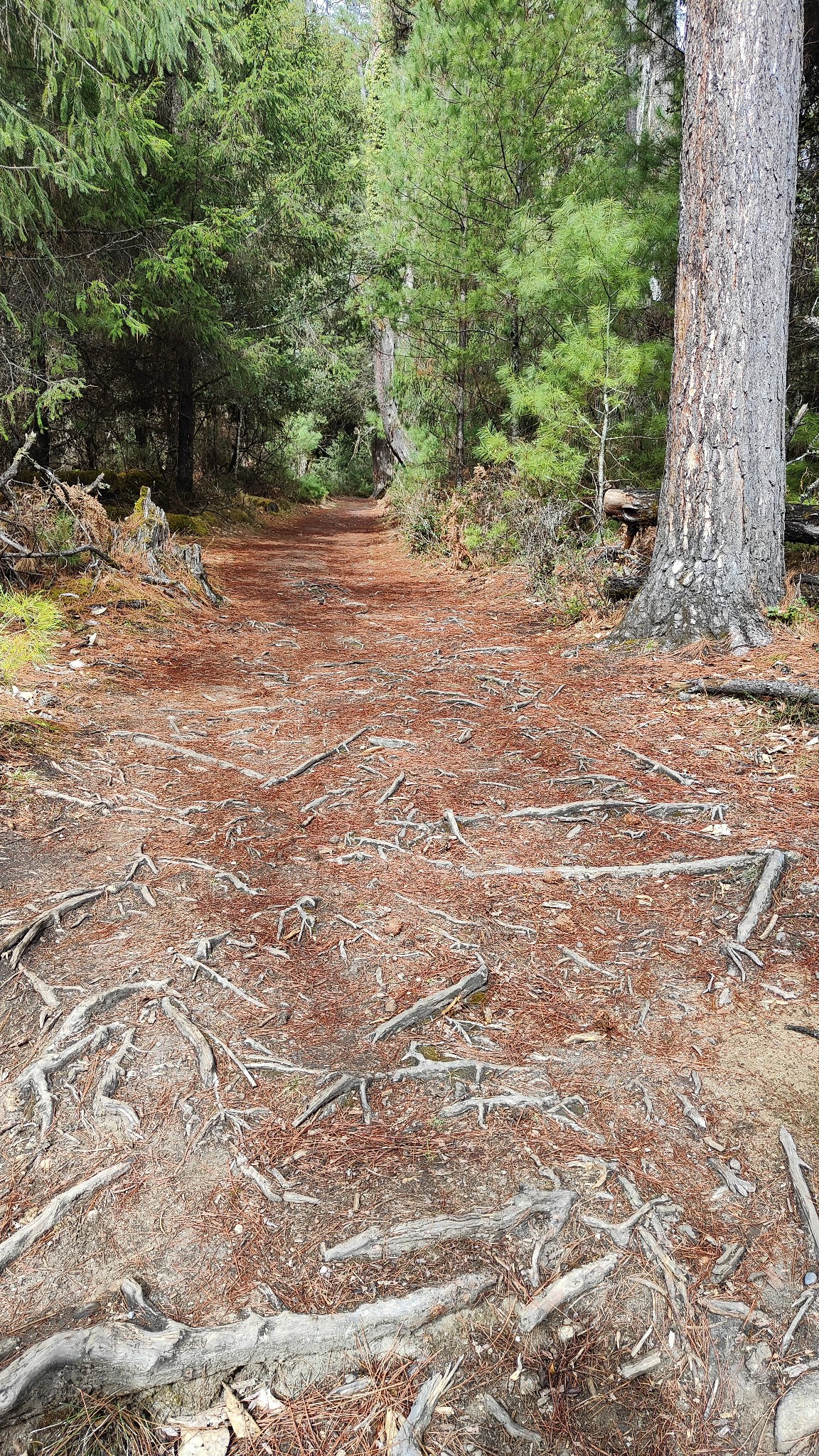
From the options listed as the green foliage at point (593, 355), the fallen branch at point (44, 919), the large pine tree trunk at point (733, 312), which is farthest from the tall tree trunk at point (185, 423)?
the fallen branch at point (44, 919)

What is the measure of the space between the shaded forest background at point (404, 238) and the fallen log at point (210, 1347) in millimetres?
6582

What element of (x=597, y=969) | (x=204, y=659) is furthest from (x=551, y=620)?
(x=597, y=969)

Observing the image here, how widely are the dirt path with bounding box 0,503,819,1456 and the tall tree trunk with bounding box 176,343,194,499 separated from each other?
32.5ft

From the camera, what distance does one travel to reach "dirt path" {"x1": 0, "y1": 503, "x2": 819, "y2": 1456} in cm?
148

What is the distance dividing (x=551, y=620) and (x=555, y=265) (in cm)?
336

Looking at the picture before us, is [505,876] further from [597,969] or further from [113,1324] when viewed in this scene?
[113,1324]

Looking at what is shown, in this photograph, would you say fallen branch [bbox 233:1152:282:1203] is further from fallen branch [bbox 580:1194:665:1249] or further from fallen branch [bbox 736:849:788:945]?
Result: fallen branch [bbox 736:849:788:945]

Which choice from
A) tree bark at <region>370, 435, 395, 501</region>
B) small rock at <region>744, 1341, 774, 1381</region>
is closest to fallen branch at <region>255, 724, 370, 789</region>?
small rock at <region>744, 1341, 774, 1381</region>

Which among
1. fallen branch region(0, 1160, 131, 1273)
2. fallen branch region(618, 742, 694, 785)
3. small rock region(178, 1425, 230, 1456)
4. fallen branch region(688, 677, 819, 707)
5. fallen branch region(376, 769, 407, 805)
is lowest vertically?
small rock region(178, 1425, 230, 1456)

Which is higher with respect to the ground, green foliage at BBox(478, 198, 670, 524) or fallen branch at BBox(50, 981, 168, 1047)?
green foliage at BBox(478, 198, 670, 524)

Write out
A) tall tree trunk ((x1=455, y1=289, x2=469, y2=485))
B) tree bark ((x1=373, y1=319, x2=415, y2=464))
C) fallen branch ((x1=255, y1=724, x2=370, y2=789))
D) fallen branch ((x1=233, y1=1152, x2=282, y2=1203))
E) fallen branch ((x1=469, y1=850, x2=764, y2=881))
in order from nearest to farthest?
fallen branch ((x1=233, y1=1152, x2=282, y2=1203)), fallen branch ((x1=469, y1=850, x2=764, y2=881)), fallen branch ((x1=255, y1=724, x2=370, y2=789)), tall tree trunk ((x1=455, y1=289, x2=469, y2=485)), tree bark ((x1=373, y1=319, x2=415, y2=464))

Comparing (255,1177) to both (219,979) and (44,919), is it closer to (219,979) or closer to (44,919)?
(219,979)

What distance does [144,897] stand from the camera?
281cm

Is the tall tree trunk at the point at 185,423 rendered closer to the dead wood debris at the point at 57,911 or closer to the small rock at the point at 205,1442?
the dead wood debris at the point at 57,911
